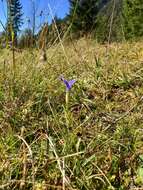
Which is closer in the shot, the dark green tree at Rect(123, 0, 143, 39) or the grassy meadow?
the grassy meadow

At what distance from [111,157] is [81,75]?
139 centimetres

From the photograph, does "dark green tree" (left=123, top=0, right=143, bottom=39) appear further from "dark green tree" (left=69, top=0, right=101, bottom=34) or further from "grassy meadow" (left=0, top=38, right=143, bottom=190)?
"grassy meadow" (left=0, top=38, right=143, bottom=190)

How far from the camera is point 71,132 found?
2.18 metres

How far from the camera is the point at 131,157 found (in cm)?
199

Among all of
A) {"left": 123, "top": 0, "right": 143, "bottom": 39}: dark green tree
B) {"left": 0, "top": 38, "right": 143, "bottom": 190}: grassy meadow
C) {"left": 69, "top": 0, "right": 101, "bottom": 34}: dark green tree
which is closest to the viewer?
→ {"left": 0, "top": 38, "right": 143, "bottom": 190}: grassy meadow

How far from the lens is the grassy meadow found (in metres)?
1.85

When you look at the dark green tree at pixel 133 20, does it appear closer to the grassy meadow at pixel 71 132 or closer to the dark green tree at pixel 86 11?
the dark green tree at pixel 86 11

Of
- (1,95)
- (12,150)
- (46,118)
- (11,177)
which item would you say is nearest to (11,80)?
(1,95)

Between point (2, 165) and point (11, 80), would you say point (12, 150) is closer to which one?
point (2, 165)

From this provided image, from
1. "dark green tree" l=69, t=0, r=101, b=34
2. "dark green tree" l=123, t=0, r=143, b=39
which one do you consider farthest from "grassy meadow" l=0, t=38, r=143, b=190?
"dark green tree" l=123, t=0, r=143, b=39

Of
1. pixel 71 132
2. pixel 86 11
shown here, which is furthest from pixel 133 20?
pixel 71 132

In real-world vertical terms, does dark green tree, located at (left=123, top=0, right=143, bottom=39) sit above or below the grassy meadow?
above

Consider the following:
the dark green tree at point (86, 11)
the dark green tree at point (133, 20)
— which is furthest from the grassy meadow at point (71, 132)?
the dark green tree at point (133, 20)

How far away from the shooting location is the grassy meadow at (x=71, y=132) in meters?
1.85
